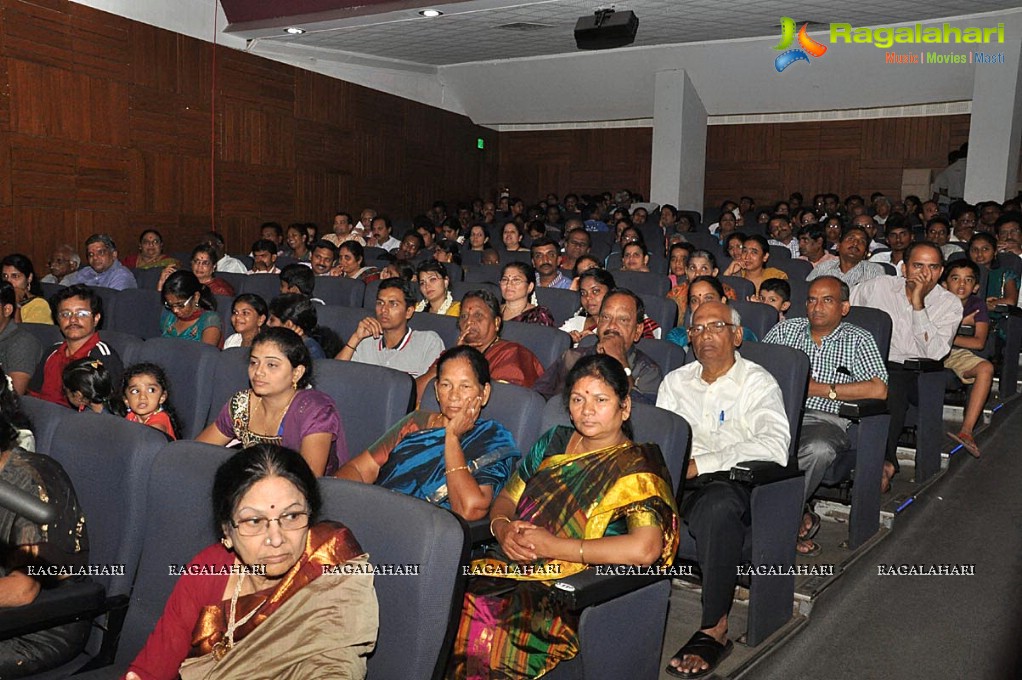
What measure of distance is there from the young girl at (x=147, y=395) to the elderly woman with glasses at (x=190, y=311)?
51.2 inches

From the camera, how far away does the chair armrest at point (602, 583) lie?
170 centimetres

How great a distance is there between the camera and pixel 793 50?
978 cm

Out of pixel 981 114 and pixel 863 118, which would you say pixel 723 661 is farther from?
pixel 863 118

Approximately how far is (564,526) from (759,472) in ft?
2.27

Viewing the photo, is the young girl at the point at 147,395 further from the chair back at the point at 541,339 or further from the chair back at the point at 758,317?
the chair back at the point at 758,317

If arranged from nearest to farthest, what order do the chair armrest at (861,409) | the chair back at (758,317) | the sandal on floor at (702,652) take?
the sandal on floor at (702,652) → the chair armrest at (861,409) → the chair back at (758,317)

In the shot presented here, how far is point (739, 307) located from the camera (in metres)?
3.87

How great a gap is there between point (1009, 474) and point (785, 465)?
1.88m

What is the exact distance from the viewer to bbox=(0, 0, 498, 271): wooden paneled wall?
6934 mm

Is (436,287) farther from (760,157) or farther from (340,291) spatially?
(760,157)

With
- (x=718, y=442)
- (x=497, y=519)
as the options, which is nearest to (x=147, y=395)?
(x=497, y=519)

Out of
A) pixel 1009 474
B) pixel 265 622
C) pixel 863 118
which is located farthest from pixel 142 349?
pixel 863 118

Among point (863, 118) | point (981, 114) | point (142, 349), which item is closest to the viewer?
point (142, 349)

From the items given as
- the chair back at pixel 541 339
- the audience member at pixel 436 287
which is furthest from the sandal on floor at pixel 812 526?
the audience member at pixel 436 287
